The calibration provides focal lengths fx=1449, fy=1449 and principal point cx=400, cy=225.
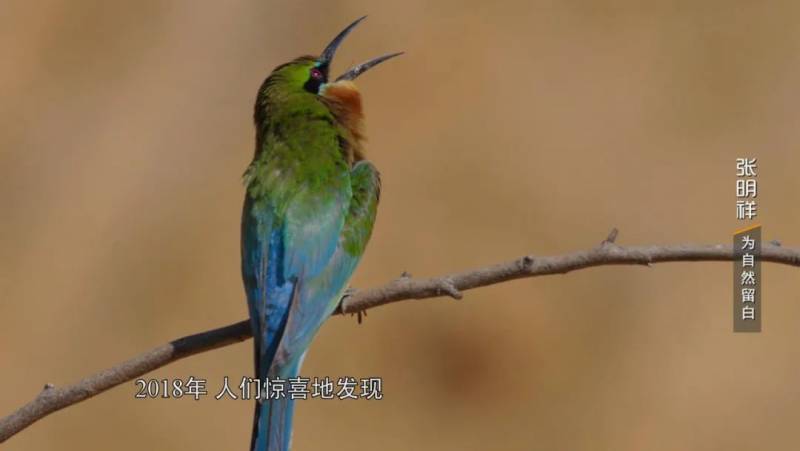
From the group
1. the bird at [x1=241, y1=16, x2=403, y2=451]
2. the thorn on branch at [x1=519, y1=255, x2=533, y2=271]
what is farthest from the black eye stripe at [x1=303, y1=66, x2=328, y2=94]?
the thorn on branch at [x1=519, y1=255, x2=533, y2=271]

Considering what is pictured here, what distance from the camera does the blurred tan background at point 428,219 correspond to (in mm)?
5262

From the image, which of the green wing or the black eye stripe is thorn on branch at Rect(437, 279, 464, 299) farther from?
the black eye stripe

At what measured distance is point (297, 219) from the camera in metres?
2.31

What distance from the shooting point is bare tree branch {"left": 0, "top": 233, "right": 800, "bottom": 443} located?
74.5 inches

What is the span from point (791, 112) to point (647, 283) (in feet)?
3.35

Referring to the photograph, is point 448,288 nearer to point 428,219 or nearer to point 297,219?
point 297,219

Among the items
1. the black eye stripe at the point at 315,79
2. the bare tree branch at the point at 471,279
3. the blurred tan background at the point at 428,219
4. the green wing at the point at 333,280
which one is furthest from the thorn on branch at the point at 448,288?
the blurred tan background at the point at 428,219

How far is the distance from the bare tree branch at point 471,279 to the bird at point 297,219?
173 mm

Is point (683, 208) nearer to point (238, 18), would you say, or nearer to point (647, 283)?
point (647, 283)

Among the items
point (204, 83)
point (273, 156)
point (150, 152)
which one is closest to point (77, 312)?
point (150, 152)

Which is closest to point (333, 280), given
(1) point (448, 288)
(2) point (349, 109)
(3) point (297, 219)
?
(3) point (297, 219)

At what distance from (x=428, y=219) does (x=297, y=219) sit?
3141 mm

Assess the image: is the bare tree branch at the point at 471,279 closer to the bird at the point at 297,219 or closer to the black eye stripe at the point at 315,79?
the bird at the point at 297,219

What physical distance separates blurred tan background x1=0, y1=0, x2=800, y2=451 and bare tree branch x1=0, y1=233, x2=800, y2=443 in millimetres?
3095
